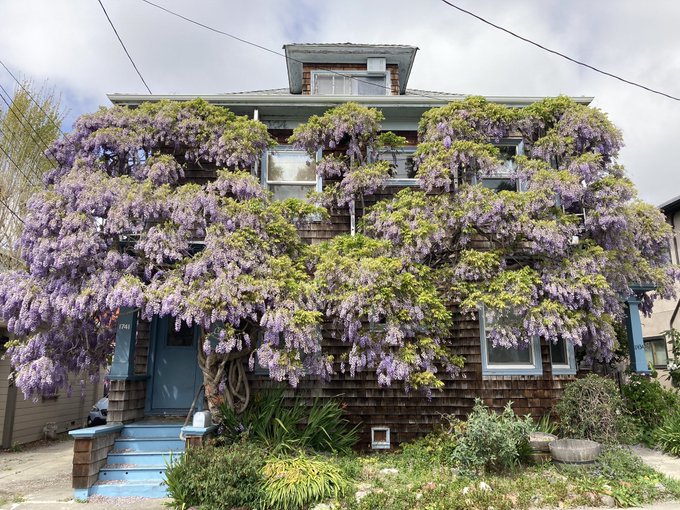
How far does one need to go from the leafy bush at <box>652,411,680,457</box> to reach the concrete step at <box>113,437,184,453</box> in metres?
8.39

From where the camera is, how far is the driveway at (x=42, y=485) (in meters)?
7.17

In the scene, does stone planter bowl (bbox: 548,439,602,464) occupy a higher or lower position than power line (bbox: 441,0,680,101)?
lower

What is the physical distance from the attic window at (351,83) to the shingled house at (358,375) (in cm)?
191

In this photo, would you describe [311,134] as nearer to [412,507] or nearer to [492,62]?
[492,62]

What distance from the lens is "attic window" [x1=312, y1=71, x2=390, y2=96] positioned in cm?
1284

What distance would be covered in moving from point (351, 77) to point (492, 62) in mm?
3581

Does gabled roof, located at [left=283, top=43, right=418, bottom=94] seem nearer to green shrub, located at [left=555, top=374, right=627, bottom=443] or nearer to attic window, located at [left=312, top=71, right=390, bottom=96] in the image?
attic window, located at [left=312, top=71, right=390, bottom=96]

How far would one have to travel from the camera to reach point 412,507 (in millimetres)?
6367

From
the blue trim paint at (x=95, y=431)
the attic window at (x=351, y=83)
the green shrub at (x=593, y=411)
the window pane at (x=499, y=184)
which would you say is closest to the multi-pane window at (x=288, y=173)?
the attic window at (x=351, y=83)

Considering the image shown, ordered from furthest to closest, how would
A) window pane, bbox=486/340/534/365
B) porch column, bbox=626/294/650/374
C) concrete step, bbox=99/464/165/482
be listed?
porch column, bbox=626/294/650/374 → window pane, bbox=486/340/534/365 → concrete step, bbox=99/464/165/482

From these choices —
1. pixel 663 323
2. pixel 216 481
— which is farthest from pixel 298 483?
pixel 663 323

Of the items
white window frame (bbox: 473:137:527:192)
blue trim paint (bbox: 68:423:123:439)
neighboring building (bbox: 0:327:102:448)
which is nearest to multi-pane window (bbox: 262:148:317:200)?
white window frame (bbox: 473:137:527:192)

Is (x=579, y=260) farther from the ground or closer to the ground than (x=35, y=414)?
farther from the ground

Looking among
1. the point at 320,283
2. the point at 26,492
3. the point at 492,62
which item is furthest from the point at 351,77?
the point at 26,492
